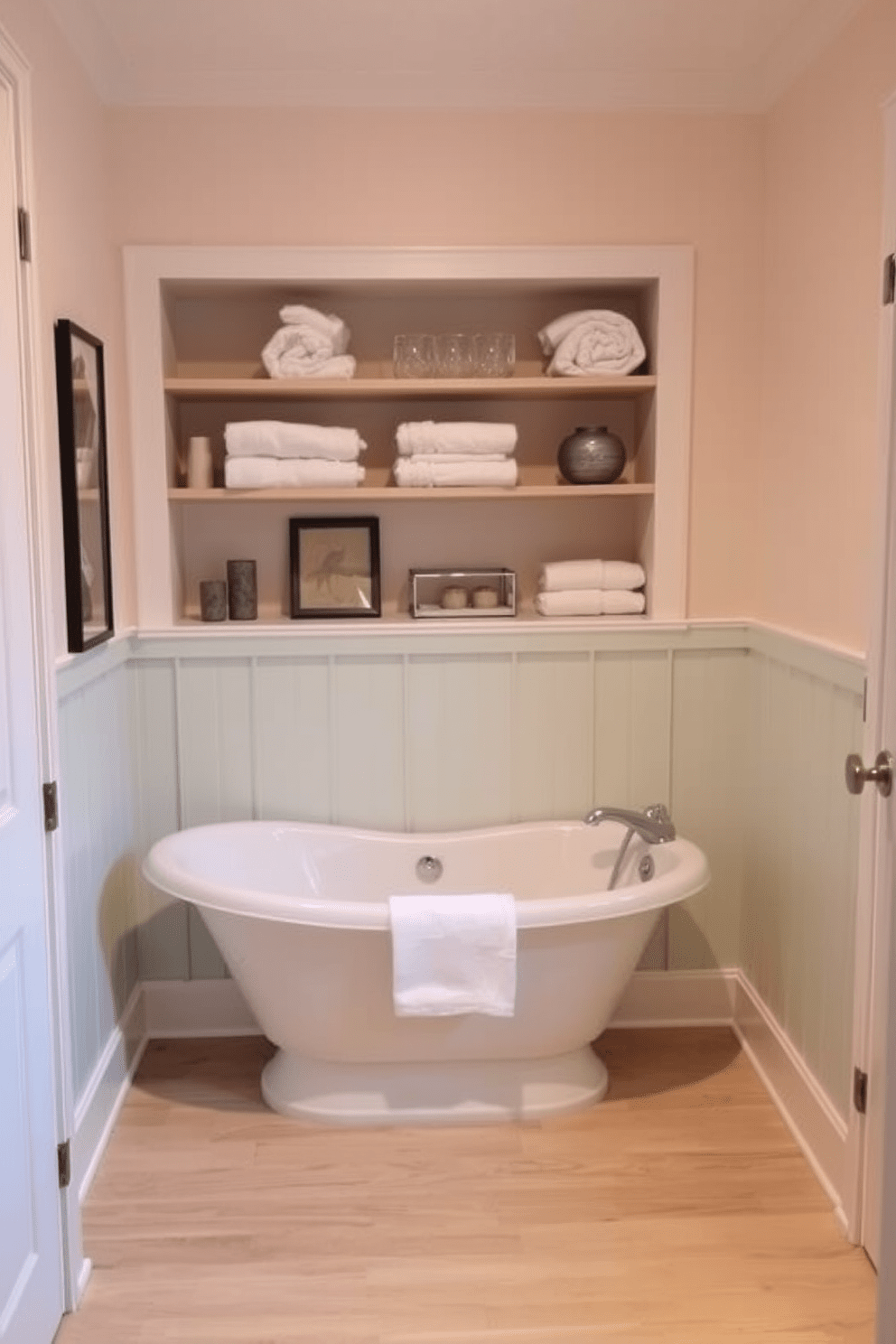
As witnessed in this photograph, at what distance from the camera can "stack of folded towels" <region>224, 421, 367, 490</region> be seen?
121 inches

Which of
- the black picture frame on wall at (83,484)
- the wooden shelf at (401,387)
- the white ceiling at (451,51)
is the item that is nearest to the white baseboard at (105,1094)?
the black picture frame on wall at (83,484)

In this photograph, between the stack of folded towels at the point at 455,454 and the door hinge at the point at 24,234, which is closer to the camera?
the door hinge at the point at 24,234

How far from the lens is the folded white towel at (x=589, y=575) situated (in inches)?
128

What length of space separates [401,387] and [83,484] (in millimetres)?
906


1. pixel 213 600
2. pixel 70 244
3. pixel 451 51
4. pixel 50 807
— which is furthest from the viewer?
pixel 213 600

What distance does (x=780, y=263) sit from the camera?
2.99m

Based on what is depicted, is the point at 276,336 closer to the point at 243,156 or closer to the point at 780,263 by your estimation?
the point at 243,156

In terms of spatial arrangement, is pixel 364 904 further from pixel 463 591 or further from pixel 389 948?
pixel 463 591

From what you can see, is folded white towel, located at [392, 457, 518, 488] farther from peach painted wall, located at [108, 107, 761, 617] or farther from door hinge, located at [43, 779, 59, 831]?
door hinge, located at [43, 779, 59, 831]

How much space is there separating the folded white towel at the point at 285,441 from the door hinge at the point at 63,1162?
1.76 m

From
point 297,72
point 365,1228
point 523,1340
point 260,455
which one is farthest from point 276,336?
point 523,1340

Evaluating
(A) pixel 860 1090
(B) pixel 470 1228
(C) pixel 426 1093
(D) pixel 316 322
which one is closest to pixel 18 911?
(B) pixel 470 1228

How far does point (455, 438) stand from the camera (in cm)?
313

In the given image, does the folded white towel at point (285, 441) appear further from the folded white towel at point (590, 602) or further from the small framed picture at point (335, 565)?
the folded white towel at point (590, 602)
